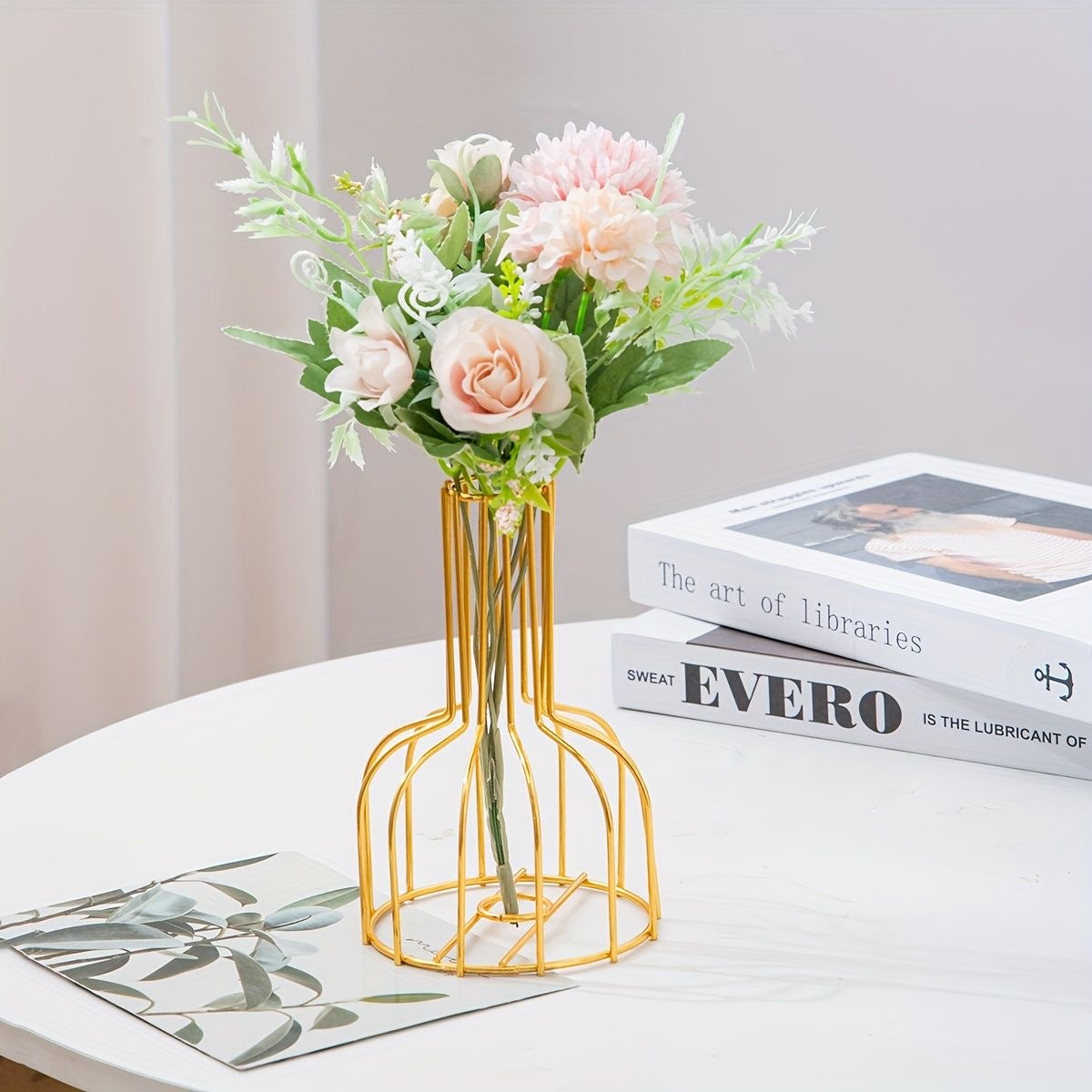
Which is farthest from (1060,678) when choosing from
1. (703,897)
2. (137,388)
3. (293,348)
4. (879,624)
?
(137,388)

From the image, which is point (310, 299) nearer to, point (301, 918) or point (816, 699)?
point (816, 699)

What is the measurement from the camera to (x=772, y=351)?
5.75 ft

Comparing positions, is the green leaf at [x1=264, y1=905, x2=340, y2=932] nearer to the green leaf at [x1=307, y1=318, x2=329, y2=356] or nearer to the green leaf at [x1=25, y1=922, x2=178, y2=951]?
the green leaf at [x1=25, y1=922, x2=178, y2=951]

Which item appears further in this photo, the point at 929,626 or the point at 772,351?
the point at 772,351

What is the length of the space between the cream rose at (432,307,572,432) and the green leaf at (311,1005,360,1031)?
22 centimetres

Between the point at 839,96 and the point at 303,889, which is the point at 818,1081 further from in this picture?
the point at 839,96

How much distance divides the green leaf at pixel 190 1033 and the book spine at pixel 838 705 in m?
0.43

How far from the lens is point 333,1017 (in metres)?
0.56

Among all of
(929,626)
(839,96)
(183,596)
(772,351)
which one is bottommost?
(183,596)

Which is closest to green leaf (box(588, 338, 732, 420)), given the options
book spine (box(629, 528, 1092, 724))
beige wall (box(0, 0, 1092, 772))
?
book spine (box(629, 528, 1092, 724))

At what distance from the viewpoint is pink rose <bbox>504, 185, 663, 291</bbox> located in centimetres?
52

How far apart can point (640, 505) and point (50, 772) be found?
3.54ft

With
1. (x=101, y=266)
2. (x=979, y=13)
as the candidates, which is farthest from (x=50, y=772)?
(x=979, y=13)

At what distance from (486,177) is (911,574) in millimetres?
408
